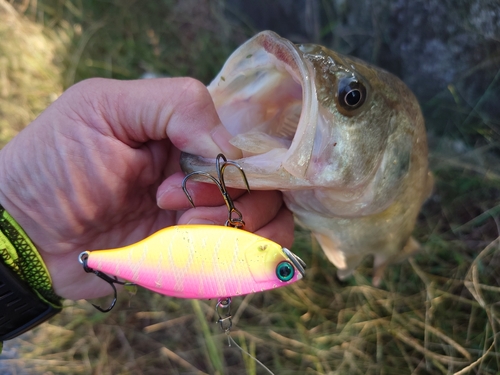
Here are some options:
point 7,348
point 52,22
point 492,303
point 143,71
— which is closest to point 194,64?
point 143,71

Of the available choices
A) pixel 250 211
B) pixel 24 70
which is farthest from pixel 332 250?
pixel 24 70

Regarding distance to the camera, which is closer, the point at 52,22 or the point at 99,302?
the point at 99,302

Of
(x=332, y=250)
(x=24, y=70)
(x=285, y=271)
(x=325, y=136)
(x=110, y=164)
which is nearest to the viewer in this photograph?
(x=285, y=271)

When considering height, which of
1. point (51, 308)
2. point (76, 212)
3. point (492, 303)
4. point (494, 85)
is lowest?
point (492, 303)

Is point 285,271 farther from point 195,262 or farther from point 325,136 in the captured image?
point 325,136

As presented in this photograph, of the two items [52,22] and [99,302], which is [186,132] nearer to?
[99,302]

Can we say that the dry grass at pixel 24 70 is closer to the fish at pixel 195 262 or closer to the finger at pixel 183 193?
the finger at pixel 183 193

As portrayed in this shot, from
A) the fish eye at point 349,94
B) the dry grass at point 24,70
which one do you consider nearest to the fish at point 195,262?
the fish eye at point 349,94
